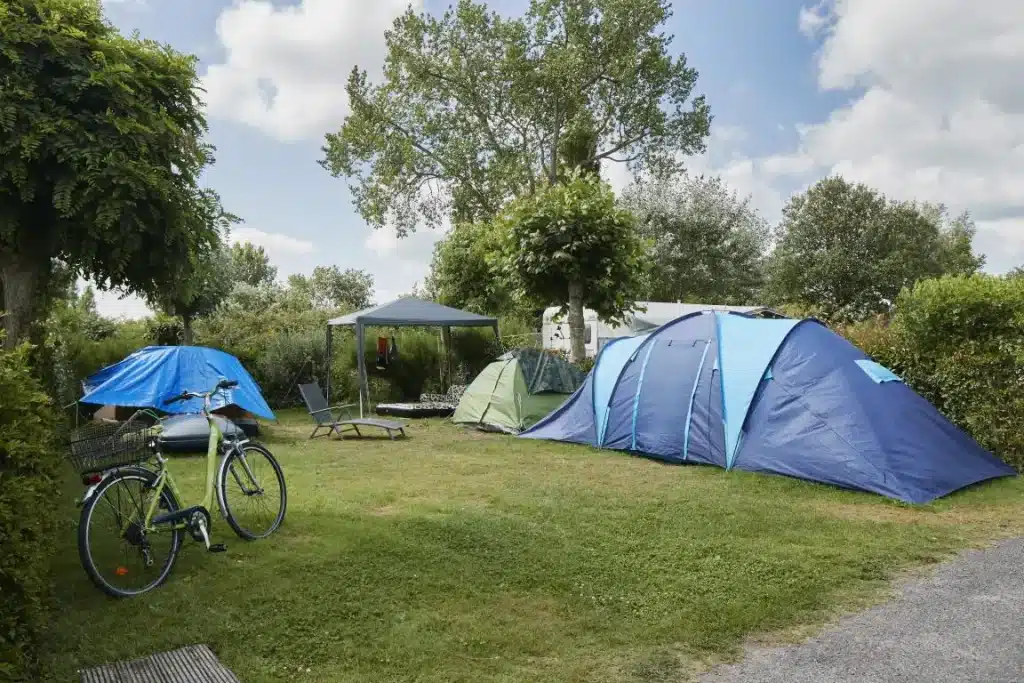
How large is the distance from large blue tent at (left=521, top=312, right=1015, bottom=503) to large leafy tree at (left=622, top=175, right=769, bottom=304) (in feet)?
58.6

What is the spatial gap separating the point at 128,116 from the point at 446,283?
1418 cm

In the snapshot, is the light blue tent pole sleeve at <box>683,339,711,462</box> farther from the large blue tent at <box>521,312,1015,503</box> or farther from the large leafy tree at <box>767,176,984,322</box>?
the large leafy tree at <box>767,176,984,322</box>

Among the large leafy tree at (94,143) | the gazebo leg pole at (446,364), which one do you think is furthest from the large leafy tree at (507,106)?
the large leafy tree at (94,143)

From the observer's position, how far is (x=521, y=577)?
4.37 meters

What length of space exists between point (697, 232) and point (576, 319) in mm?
15659

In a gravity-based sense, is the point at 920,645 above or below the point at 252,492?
below

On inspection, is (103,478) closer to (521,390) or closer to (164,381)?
(164,381)

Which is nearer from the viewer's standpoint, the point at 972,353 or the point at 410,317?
the point at 972,353

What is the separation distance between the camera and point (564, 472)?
764cm

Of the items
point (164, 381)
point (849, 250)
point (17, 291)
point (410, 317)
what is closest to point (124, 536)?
point (17, 291)

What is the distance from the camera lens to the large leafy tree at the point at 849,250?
84.7 ft

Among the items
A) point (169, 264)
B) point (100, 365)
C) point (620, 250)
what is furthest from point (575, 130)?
point (169, 264)

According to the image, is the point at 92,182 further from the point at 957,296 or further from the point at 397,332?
the point at 397,332

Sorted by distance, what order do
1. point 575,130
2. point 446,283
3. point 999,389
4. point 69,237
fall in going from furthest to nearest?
point 575,130, point 446,283, point 999,389, point 69,237
